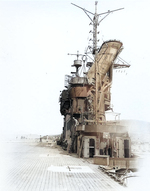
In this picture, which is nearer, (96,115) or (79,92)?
(96,115)

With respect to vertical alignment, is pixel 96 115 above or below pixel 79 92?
below

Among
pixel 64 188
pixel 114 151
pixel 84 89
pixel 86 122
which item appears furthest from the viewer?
pixel 84 89

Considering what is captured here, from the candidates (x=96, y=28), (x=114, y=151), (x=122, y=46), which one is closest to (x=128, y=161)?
(x=114, y=151)

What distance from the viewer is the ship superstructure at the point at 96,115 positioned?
18.2 meters

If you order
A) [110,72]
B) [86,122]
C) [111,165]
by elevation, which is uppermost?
[110,72]

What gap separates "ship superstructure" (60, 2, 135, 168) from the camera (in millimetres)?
18172

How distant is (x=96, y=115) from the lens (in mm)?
21578

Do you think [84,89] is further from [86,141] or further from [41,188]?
[41,188]

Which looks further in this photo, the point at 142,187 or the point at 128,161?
the point at 128,161

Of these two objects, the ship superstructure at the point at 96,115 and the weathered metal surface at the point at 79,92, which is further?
the weathered metal surface at the point at 79,92

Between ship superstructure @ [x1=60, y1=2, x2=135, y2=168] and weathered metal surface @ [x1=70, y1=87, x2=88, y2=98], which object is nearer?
ship superstructure @ [x1=60, y1=2, x2=135, y2=168]

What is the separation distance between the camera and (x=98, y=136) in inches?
741

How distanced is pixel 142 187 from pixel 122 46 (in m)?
24.5

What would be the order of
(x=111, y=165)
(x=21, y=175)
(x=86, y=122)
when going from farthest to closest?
1. (x=86, y=122)
2. (x=111, y=165)
3. (x=21, y=175)
